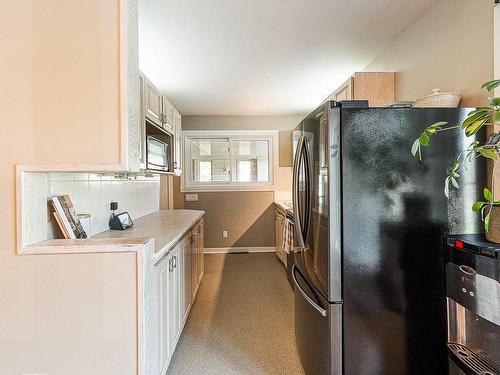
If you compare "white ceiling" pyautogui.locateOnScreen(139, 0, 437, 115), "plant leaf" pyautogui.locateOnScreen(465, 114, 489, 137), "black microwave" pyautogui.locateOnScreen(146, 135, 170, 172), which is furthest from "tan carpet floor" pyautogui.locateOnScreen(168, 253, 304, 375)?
"white ceiling" pyautogui.locateOnScreen(139, 0, 437, 115)

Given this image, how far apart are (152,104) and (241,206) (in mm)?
2786

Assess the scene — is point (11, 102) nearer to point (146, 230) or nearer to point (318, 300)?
point (146, 230)

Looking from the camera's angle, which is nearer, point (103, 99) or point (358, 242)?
point (103, 99)

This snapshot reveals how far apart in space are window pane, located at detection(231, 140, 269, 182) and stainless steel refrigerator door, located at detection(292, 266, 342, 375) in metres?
3.17

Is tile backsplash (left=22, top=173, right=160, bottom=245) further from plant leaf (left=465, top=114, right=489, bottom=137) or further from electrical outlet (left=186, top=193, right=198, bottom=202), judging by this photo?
plant leaf (left=465, top=114, right=489, bottom=137)

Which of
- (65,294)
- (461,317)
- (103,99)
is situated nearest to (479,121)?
(461,317)

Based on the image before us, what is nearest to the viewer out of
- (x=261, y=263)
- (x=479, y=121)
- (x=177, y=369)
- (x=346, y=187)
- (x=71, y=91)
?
(x=479, y=121)

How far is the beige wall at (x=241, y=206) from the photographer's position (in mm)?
4793

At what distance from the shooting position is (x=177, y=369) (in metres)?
1.84

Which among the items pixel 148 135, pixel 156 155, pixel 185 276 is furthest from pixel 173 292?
pixel 148 135

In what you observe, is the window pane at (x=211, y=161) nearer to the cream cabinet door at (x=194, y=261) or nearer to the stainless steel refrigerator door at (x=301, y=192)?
the cream cabinet door at (x=194, y=261)

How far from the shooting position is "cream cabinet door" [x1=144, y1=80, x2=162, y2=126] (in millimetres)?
2205

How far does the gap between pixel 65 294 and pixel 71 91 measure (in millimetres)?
842

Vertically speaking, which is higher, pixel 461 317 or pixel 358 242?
pixel 358 242
